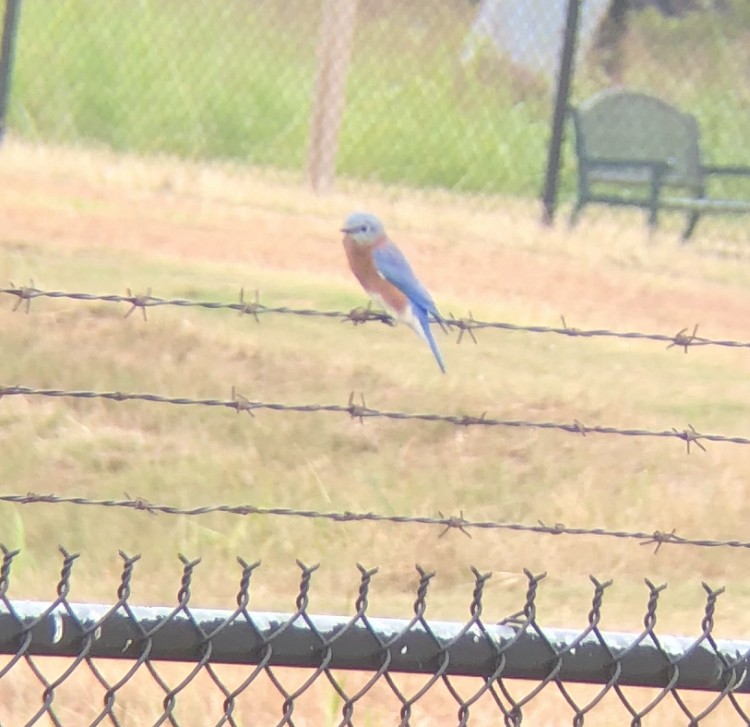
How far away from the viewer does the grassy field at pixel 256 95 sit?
1142 centimetres

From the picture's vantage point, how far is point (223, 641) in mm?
1993

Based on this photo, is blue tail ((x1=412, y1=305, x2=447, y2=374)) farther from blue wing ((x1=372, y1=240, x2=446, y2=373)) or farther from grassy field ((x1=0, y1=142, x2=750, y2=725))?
grassy field ((x1=0, y1=142, x2=750, y2=725))

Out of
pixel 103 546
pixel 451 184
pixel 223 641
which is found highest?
pixel 223 641

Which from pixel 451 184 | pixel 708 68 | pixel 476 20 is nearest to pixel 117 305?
pixel 451 184

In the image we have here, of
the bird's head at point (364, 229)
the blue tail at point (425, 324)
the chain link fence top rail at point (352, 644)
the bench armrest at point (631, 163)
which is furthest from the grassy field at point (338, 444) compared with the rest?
the bench armrest at point (631, 163)

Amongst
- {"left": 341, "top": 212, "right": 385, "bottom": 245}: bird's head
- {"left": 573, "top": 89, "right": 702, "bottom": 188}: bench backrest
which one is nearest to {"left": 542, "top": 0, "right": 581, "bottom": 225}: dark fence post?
{"left": 573, "top": 89, "right": 702, "bottom": 188}: bench backrest

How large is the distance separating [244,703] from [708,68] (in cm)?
1461

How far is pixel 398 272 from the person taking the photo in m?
3.74

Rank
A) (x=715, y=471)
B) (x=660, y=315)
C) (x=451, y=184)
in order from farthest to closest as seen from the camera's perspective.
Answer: (x=451, y=184) < (x=660, y=315) < (x=715, y=471)

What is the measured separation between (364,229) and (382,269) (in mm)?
103

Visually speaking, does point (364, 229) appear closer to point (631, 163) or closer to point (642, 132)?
point (631, 163)

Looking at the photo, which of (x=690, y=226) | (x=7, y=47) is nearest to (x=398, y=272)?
(x=7, y=47)

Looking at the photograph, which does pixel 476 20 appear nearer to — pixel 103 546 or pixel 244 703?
pixel 103 546

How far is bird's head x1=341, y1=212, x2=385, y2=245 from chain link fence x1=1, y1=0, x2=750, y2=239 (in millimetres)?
6276
